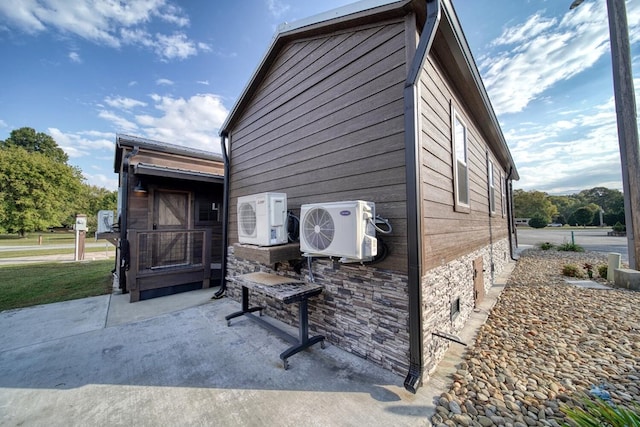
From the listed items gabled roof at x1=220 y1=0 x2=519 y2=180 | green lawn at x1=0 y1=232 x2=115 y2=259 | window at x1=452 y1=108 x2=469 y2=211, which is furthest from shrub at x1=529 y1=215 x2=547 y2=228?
green lawn at x1=0 y1=232 x2=115 y2=259

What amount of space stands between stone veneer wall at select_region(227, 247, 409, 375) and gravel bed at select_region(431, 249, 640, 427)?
532mm

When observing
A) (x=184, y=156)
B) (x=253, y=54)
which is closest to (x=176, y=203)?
(x=184, y=156)

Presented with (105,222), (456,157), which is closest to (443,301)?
(456,157)

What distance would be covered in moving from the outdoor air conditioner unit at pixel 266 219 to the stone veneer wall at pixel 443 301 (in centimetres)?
169

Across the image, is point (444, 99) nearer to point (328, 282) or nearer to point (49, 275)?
point (328, 282)

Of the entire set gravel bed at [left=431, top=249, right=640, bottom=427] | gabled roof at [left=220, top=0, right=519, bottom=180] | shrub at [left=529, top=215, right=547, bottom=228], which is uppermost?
gabled roof at [left=220, top=0, right=519, bottom=180]

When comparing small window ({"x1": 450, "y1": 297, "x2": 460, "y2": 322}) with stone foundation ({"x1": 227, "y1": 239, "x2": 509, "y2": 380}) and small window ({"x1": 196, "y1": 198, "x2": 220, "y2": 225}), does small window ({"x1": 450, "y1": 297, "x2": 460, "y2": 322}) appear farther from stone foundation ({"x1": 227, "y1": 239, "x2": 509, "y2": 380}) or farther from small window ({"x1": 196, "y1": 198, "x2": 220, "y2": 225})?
small window ({"x1": 196, "y1": 198, "x2": 220, "y2": 225})

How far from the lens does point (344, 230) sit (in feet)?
6.93

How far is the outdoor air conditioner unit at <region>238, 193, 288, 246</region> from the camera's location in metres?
2.81

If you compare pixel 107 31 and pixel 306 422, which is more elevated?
pixel 107 31

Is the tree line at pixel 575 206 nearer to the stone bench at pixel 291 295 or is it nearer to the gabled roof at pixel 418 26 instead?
the gabled roof at pixel 418 26

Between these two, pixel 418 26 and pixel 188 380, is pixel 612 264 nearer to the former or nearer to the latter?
pixel 418 26

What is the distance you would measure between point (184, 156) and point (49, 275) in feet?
16.7

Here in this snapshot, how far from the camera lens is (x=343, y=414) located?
168 centimetres
